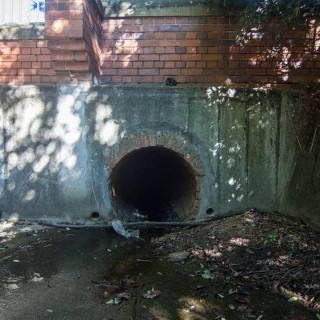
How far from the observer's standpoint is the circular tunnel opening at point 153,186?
583 cm

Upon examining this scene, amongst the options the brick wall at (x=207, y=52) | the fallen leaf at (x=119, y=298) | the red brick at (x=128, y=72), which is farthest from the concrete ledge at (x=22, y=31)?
the fallen leaf at (x=119, y=298)

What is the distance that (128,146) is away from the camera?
4.94m

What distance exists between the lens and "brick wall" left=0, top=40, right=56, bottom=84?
202 inches

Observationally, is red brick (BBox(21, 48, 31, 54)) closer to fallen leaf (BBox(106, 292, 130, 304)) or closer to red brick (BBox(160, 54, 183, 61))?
red brick (BBox(160, 54, 183, 61))

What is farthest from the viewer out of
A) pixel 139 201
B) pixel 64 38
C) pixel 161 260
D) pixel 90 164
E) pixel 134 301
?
pixel 139 201

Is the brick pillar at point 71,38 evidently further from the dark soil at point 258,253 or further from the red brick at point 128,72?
the dark soil at point 258,253

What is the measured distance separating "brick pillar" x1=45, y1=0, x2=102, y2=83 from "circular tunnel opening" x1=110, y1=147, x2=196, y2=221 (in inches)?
60.5

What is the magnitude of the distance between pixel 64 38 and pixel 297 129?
3.10 meters

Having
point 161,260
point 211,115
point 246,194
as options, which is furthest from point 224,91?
point 161,260

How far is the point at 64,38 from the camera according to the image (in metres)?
4.66

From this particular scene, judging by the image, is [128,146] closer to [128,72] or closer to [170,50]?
[128,72]

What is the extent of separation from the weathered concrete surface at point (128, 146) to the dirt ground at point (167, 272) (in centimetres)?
32

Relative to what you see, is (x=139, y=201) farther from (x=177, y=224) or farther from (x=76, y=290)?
(x=76, y=290)

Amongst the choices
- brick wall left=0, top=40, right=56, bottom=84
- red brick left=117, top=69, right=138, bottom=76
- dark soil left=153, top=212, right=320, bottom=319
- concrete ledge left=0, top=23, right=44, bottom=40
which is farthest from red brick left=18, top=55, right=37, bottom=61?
dark soil left=153, top=212, right=320, bottom=319
